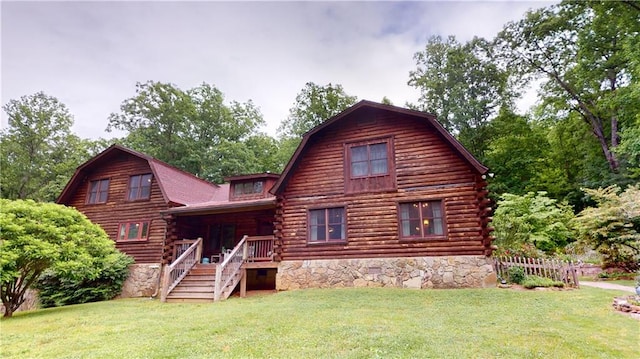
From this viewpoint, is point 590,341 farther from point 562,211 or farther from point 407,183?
point 562,211

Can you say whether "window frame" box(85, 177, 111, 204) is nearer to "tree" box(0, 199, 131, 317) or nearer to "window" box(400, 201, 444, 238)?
"tree" box(0, 199, 131, 317)

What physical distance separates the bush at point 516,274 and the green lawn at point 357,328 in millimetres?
1262

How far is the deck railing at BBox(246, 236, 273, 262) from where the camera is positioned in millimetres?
13453

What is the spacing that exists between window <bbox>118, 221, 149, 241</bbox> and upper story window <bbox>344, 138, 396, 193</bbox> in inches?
425

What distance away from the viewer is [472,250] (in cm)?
1102

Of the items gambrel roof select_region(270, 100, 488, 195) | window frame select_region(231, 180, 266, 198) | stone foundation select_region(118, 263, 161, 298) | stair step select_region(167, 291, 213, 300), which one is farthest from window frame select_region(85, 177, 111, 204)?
gambrel roof select_region(270, 100, 488, 195)

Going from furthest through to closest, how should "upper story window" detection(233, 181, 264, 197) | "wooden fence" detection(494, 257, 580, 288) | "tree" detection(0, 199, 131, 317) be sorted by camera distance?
"upper story window" detection(233, 181, 264, 197), "wooden fence" detection(494, 257, 580, 288), "tree" detection(0, 199, 131, 317)

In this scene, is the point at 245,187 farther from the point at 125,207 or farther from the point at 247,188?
the point at 125,207

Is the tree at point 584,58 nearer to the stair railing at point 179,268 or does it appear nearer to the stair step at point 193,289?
the stair step at point 193,289

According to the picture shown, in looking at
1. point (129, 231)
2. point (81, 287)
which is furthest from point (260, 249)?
point (81, 287)

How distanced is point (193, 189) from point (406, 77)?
22834 mm

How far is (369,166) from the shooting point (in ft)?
42.7

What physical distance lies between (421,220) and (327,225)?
361 centimetres

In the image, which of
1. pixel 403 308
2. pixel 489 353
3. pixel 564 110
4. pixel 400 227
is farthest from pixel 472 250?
pixel 564 110
